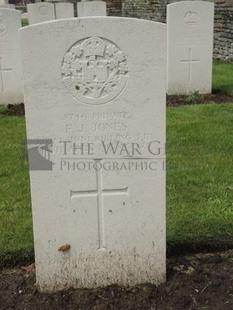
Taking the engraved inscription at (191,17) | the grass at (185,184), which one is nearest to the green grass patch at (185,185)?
the grass at (185,184)

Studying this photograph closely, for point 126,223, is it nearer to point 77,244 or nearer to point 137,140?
point 77,244

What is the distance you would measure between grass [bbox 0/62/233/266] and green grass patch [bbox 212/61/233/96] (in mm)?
1791

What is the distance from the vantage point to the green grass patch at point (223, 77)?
8522 millimetres

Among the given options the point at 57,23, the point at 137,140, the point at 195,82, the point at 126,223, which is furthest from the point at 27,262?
the point at 195,82

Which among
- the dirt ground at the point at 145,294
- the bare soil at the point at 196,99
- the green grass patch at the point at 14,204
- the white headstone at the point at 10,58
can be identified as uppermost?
the white headstone at the point at 10,58

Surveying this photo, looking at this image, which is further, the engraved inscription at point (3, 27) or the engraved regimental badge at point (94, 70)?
the engraved inscription at point (3, 27)

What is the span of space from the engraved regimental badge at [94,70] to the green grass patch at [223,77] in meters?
5.95

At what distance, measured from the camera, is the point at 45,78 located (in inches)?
97.7

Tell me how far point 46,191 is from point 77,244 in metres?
0.38

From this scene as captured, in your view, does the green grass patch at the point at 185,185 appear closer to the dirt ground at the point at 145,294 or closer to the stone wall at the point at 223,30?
the dirt ground at the point at 145,294

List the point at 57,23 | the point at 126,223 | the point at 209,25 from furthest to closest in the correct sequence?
the point at 209,25, the point at 126,223, the point at 57,23

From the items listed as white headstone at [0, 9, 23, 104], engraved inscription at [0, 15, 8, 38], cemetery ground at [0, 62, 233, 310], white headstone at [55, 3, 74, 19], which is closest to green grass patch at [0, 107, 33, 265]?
cemetery ground at [0, 62, 233, 310]

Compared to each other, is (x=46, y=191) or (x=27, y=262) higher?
(x=46, y=191)

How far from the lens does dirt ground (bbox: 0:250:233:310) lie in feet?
8.82
